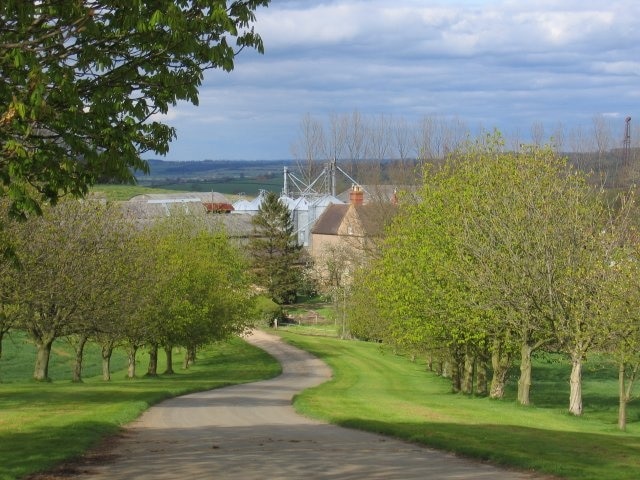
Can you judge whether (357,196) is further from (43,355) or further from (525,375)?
Result: (525,375)

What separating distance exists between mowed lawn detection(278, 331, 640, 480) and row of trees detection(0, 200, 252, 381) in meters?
8.55

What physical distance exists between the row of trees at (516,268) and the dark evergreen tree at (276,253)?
50.5 meters

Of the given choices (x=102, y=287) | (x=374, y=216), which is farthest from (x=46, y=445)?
(x=374, y=216)

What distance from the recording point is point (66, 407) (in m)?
27.0

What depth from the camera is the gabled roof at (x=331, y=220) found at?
358ft

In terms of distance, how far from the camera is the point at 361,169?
136 meters

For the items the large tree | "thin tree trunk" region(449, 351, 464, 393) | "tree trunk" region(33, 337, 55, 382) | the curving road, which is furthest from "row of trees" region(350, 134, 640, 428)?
the large tree

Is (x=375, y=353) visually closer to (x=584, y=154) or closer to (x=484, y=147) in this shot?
(x=484, y=147)

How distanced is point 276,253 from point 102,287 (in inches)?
2240

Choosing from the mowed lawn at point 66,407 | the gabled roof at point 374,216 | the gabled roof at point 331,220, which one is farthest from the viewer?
the gabled roof at point 331,220

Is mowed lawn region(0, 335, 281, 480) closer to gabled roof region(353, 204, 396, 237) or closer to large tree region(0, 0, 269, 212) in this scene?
large tree region(0, 0, 269, 212)

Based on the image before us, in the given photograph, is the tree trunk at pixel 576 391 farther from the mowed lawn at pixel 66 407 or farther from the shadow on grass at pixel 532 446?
the mowed lawn at pixel 66 407

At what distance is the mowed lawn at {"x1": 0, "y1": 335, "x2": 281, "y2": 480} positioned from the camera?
16.8 meters

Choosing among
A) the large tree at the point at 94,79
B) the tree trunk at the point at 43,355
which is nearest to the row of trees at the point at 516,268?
the tree trunk at the point at 43,355
